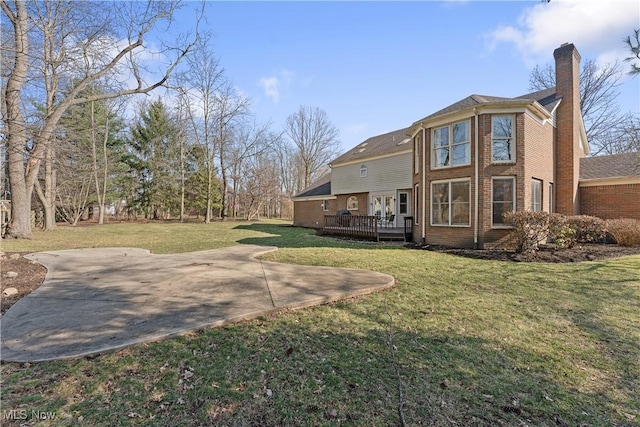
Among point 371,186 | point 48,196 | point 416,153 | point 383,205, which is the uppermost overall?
point 416,153

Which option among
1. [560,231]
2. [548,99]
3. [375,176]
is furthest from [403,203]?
[560,231]

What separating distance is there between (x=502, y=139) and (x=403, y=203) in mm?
7297

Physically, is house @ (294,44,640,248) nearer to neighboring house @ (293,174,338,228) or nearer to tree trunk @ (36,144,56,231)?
neighboring house @ (293,174,338,228)

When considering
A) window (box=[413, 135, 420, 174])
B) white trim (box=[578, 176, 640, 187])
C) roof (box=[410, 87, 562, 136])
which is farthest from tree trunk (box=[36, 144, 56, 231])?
white trim (box=[578, 176, 640, 187])

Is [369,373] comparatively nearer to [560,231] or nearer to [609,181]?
[560,231]

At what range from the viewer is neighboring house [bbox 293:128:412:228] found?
17188 millimetres

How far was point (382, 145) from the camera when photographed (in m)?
19.7

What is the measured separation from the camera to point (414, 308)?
4473 millimetres

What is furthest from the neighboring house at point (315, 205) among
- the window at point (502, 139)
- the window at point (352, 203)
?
the window at point (502, 139)

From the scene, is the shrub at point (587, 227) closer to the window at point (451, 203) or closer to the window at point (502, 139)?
the window at point (502, 139)

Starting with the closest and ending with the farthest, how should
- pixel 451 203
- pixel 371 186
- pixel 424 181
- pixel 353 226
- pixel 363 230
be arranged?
pixel 451 203 → pixel 424 181 → pixel 363 230 → pixel 353 226 → pixel 371 186

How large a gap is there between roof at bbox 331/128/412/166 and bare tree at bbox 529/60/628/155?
653 inches

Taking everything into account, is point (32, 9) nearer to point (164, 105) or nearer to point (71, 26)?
point (71, 26)

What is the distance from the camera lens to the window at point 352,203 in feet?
67.5
